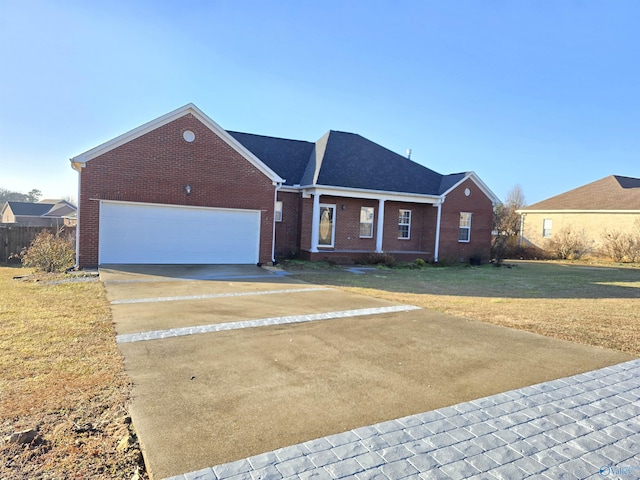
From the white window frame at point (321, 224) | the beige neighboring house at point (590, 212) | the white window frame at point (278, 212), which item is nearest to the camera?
the white window frame at point (278, 212)

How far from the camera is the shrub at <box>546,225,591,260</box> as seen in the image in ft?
87.3

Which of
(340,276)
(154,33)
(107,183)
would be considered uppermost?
(154,33)

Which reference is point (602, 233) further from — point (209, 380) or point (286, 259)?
point (209, 380)

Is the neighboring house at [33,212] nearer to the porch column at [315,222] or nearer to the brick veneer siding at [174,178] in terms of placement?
the brick veneer siding at [174,178]

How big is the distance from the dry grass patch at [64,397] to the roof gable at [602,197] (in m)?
31.6

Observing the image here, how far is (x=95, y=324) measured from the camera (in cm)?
645

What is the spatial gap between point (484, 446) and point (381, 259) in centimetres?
1542

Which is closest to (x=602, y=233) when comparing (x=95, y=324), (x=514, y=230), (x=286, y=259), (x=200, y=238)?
(x=514, y=230)

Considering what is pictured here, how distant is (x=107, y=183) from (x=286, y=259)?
→ 7809 millimetres

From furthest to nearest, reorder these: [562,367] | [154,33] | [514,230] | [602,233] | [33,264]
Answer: [514,230]
[602,233]
[33,264]
[154,33]
[562,367]

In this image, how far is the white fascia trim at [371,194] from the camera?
17.6m

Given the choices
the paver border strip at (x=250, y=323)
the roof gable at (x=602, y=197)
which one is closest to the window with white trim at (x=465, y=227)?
the roof gable at (x=602, y=197)

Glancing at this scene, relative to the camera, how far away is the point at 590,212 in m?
28.3

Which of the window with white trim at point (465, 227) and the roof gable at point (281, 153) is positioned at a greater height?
the roof gable at point (281, 153)
